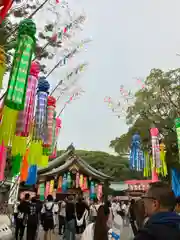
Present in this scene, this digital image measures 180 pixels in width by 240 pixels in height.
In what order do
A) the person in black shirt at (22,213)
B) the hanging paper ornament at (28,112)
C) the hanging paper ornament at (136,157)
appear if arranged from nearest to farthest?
the hanging paper ornament at (28,112), the person in black shirt at (22,213), the hanging paper ornament at (136,157)

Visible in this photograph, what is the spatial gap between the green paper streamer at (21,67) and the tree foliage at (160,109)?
1528 cm

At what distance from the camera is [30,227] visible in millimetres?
8336

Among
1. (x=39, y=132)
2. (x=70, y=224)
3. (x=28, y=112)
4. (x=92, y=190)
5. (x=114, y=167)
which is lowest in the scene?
(x=70, y=224)

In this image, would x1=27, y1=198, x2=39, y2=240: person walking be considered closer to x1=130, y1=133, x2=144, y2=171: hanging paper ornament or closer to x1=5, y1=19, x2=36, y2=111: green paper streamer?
x1=5, y1=19, x2=36, y2=111: green paper streamer

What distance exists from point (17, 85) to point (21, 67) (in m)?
0.43

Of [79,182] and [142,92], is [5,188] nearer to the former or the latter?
[79,182]

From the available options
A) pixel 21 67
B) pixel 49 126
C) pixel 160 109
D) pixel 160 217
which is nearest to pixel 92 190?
pixel 160 109

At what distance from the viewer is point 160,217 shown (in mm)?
1855

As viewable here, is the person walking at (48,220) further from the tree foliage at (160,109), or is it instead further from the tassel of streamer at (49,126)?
the tree foliage at (160,109)

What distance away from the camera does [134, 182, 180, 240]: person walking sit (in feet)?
5.59

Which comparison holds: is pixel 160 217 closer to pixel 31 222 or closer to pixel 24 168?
pixel 31 222

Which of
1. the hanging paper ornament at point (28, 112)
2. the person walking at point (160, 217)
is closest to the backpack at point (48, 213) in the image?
the hanging paper ornament at point (28, 112)

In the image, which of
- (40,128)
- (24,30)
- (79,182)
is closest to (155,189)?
(24,30)

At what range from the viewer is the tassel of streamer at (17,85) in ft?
19.0
